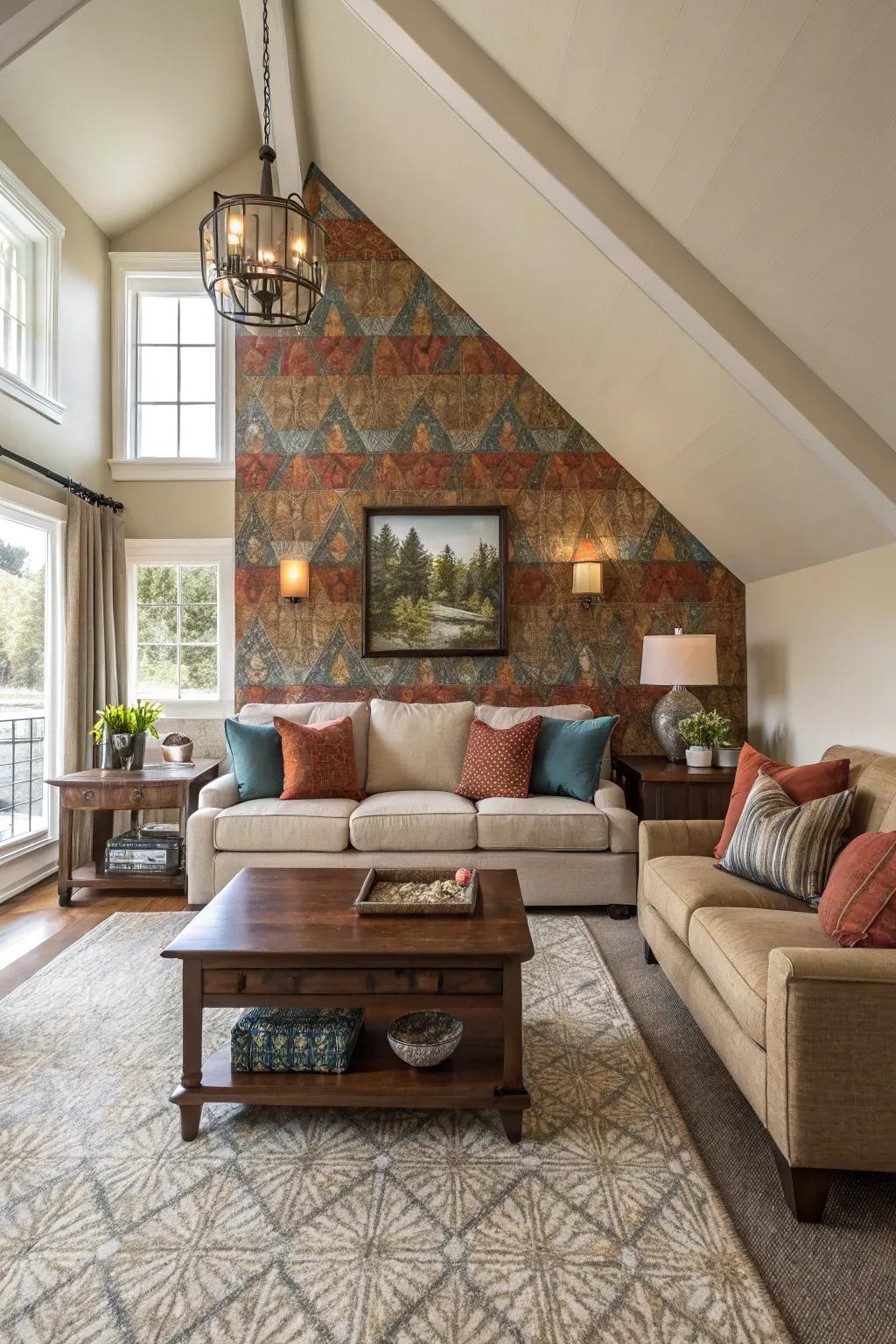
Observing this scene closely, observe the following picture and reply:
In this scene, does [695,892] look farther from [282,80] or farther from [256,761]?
[282,80]

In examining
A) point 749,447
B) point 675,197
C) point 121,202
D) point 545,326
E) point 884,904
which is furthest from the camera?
point 121,202

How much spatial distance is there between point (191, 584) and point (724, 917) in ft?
12.7

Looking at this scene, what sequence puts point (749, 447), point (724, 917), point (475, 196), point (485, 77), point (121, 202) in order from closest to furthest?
point (724, 917)
point (485, 77)
point (749, 447)
point (475, 196)
point (121, 202)

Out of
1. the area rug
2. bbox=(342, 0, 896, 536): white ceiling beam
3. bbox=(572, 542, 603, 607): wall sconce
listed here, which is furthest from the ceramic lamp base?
the area rug

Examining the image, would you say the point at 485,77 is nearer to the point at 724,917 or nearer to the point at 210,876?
the point at 724,917

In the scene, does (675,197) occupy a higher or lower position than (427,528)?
higher

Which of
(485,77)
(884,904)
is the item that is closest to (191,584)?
(485,77)

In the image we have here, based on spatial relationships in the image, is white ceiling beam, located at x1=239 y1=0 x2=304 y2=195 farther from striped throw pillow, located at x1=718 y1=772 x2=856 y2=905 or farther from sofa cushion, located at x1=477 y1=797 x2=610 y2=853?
striped throw pillow, located at x1=718 y1=772 x2=856 y2=905

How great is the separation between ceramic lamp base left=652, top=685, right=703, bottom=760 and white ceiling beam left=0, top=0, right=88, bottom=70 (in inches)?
148

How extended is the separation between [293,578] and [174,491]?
40.0 inches

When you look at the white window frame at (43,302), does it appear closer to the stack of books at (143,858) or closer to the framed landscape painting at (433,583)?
the framed landscape painting at (433,583)

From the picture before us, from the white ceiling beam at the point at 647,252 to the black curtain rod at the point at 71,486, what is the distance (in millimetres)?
2428

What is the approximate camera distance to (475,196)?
12.5ft

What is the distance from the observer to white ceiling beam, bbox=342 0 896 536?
2840mm
